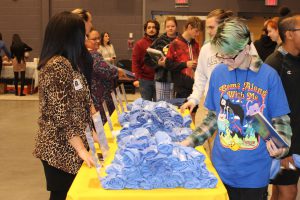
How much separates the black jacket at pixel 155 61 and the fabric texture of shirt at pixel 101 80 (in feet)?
3.84

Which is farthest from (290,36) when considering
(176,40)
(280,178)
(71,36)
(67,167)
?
(176,40)

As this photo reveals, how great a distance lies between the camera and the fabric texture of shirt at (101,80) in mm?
4117

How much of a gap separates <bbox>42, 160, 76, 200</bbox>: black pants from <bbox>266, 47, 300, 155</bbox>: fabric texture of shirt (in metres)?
1.33

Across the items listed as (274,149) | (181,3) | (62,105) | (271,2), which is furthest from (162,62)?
(271,2)

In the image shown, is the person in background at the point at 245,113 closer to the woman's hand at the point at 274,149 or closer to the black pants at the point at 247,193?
the black pants at the point at 247,193

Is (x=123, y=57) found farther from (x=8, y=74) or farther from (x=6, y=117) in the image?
(x=6, y=117)

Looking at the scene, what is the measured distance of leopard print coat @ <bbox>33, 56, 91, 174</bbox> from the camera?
2.39 meters

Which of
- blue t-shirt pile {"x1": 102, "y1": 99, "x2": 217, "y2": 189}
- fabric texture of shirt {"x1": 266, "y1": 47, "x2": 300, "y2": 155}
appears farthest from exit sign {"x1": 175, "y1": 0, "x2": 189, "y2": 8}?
blue t-shirt pile {"x1": 102, "y1": 99, "x2": 217, "y2": 189}

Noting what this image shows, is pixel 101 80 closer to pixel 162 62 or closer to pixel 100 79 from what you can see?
pixel 100 79

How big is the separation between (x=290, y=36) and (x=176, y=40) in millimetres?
2316

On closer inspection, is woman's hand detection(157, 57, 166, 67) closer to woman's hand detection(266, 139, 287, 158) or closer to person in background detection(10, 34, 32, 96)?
woman's hand detection(266, 139, 287, 158)

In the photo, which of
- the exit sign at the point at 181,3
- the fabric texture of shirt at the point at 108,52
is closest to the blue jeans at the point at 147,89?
the fabric texture of shirt at the point at 108,52

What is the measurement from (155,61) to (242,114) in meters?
3.24

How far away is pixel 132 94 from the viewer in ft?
38.6
